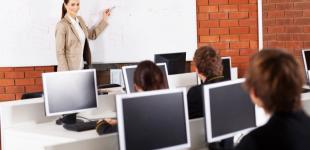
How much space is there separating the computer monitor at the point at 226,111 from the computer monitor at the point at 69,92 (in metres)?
1.17

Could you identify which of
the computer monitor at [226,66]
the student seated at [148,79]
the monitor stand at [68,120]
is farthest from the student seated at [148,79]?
the computer monitor at [226,66]

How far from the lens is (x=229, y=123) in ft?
9.12

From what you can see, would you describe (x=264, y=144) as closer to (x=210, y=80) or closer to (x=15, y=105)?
(x=210, y=80)

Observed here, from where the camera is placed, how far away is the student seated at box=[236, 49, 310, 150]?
1753 mm

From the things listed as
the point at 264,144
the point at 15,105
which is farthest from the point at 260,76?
the point at 15,105

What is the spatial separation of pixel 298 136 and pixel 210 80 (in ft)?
5.05

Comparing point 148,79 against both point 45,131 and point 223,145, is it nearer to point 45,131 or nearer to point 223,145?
point 223,145

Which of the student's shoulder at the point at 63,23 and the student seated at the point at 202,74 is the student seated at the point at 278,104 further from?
the student's shoulder at the point at 63,23

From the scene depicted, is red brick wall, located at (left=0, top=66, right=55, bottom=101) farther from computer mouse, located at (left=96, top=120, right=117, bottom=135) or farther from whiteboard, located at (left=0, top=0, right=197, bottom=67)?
computer mouse, located at (left=96, top=120, right=117, bottom=135)

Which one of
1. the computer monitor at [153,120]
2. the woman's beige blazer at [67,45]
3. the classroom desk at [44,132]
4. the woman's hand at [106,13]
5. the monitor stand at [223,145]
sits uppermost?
the woman's hand at [106,13]

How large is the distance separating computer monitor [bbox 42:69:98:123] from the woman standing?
1.53 metres

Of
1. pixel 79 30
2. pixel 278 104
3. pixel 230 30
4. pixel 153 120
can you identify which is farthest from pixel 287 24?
pixel 278 104

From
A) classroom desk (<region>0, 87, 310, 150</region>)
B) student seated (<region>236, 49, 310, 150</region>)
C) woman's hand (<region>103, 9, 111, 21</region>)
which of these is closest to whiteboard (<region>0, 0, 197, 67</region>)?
woman's hand (<region>103, 9, 111, 21</region>)

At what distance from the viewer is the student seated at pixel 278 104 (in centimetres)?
175
